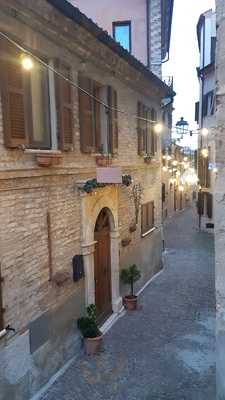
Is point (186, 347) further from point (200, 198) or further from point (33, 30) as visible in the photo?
point (200, 198)

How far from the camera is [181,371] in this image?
791 cm

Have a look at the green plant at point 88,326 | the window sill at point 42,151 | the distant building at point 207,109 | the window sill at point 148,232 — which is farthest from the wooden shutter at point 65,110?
the distant building at point 207,109

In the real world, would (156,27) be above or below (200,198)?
above

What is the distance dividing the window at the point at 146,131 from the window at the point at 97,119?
212 centimetres

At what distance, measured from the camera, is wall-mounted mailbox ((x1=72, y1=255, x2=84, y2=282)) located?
839 centimetres

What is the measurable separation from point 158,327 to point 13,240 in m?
5.11

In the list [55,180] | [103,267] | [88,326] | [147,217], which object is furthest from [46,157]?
[147,217]

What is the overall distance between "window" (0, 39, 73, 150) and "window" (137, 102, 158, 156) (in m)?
4.80

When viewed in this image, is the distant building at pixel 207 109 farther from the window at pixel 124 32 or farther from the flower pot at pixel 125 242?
the flower pot at pixel 125 242

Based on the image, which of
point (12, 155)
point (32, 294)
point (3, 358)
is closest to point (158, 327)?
point (32, 294)

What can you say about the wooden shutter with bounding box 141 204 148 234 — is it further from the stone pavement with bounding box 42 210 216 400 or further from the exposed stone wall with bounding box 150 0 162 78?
the exposed stone wall with bounding box 150 0 162 78

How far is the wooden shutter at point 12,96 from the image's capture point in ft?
19.6

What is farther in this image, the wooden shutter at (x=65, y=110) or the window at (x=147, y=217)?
the window at (x=147, y=217)

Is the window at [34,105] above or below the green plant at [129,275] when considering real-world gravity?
above
